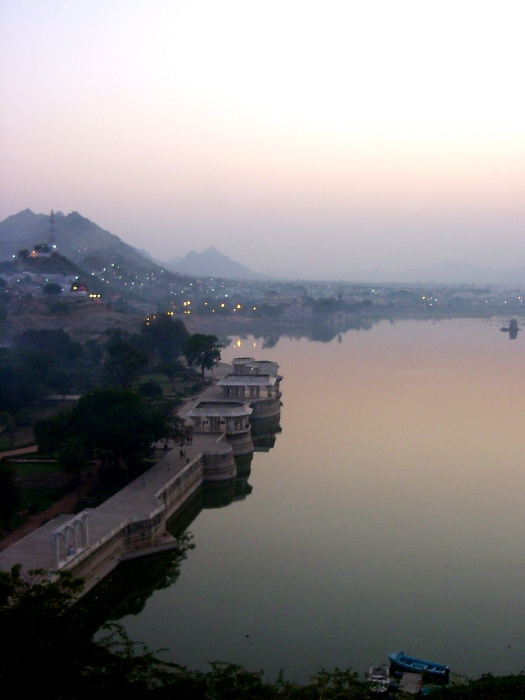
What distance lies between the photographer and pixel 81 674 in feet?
20.1

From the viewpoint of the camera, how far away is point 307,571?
462 inches

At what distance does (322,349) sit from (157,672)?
40.9m

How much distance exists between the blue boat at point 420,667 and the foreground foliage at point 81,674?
1.19m

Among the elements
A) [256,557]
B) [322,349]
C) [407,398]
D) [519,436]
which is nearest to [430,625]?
[256,557]

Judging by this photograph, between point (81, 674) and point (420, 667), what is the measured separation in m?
4.33

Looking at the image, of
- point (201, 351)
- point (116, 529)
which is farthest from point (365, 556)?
point (201, 351)

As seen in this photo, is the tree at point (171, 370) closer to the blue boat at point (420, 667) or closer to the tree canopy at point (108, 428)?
the tree canopy at point (108, 428)

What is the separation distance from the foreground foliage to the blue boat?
3.89 feet

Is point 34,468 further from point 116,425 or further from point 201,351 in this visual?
point 201,351

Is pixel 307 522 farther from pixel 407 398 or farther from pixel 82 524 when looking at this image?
pixel 407 398

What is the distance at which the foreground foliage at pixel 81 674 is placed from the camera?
5.85 m

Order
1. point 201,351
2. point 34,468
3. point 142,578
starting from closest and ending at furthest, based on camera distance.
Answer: point 142,578 → point 34,468 → point 201,351

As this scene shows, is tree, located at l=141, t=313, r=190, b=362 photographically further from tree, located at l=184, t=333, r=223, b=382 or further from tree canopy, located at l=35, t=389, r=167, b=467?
tree canopy, located at l=35, t=389, r=167, b=467

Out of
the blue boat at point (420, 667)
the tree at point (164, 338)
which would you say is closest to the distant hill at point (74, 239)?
the tree at point (164, 338)
